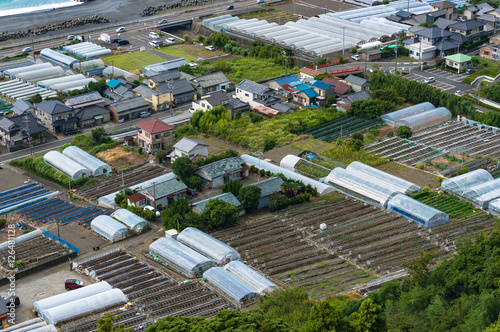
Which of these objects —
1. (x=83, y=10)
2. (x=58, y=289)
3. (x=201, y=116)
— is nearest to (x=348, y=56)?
(x=201, y=116)

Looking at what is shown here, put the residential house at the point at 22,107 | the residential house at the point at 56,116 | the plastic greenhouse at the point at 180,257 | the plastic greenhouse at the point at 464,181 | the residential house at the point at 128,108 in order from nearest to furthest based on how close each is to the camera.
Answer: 1. the plastic greenhouse at the point at 180,257
2. the plastic greenhouse at the point at 464,181
3. the residential house at the point at 56,116
4. the residential house at the point at 22,107
5. the residential house at the point at 128,108

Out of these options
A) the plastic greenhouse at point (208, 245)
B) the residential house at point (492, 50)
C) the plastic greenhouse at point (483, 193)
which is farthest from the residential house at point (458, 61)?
the plastic greenhouse at point (208, 245)

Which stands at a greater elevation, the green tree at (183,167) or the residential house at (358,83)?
the green tree at (183,167)

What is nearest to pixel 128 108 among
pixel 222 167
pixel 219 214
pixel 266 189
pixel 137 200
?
pixel 222 167

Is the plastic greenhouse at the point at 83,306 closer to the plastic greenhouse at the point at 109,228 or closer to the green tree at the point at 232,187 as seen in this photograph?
the plastic greenhouse at the point at 109,228

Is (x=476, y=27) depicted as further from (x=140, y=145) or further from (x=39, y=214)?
(x=39, y=214)

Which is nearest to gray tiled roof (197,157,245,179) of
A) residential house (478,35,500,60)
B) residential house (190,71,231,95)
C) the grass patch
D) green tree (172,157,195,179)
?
green tree (172,157,195,179)

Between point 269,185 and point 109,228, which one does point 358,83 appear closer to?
point 269,185
